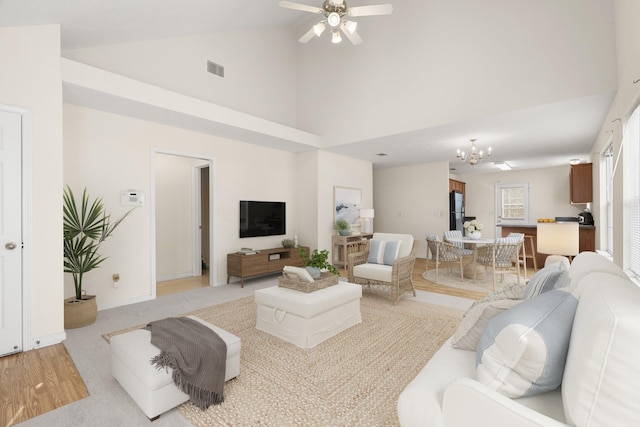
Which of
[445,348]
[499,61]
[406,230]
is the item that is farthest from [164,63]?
[406,230]

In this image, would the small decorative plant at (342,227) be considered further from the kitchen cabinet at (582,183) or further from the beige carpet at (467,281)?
the kitchen cabinet at (582,183)

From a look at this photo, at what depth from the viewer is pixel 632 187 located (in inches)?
108

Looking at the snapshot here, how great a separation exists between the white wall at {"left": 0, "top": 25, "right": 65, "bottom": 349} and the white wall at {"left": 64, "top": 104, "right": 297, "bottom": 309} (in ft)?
2.88

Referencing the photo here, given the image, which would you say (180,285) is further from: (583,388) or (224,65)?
(583,388)

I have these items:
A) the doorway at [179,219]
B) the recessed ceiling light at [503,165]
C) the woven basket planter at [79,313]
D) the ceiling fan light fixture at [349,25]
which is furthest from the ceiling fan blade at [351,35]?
the recessed ceiling light at [503,165]

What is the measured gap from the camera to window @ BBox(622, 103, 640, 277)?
249 cm

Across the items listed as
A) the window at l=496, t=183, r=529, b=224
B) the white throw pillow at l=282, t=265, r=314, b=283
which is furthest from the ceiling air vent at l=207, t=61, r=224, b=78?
the window at l=496, t=183, r=529, b=224

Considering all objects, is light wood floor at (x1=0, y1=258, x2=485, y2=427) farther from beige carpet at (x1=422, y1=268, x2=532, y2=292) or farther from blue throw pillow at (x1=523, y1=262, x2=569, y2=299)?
beige carpet at (x1=422, y1=268, x2=532, y2=292)

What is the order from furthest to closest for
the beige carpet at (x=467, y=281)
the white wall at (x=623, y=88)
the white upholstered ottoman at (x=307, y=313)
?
the beige carpet at (x=467, y=281)
the white upholstered ottoman at (x=307, y=313)
the white wall at (x=623, y=88)

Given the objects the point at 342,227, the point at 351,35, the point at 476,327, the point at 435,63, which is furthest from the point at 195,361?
the point at 435,63

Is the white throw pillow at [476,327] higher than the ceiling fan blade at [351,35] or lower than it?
lower

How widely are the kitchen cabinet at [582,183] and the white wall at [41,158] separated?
301 inches

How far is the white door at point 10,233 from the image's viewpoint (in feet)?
8.56

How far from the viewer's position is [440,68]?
4.46 m
